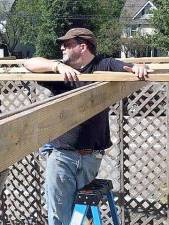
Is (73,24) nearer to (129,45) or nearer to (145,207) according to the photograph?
(129,45)

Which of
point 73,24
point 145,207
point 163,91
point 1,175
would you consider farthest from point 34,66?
point 73,24

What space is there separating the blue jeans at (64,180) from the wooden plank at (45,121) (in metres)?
0.63

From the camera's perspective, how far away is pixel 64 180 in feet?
12.0

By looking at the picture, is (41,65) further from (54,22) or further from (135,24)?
(135,24)

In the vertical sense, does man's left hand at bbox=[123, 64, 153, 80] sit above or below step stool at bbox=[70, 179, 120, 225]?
above

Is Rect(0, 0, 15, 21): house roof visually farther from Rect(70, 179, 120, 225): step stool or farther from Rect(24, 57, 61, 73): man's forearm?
Rect(70, 179, 120, 225): step stool

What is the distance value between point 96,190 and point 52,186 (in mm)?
316

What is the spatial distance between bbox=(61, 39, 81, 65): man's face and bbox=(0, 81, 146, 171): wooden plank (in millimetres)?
635

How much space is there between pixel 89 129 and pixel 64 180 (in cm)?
37

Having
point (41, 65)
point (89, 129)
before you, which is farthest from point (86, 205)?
point (41, 65)

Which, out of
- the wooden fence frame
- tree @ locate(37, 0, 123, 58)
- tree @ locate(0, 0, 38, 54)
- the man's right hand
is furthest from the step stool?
tree @ locate(0, 0, 38, 54)

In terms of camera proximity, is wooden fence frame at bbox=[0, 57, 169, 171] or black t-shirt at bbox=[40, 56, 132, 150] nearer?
wooden fence frame at bbox=[0, 57, 169, 171]

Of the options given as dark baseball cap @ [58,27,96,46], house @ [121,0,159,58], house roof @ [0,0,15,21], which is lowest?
house @ [121,0,159,58]

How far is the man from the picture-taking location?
145 inches
